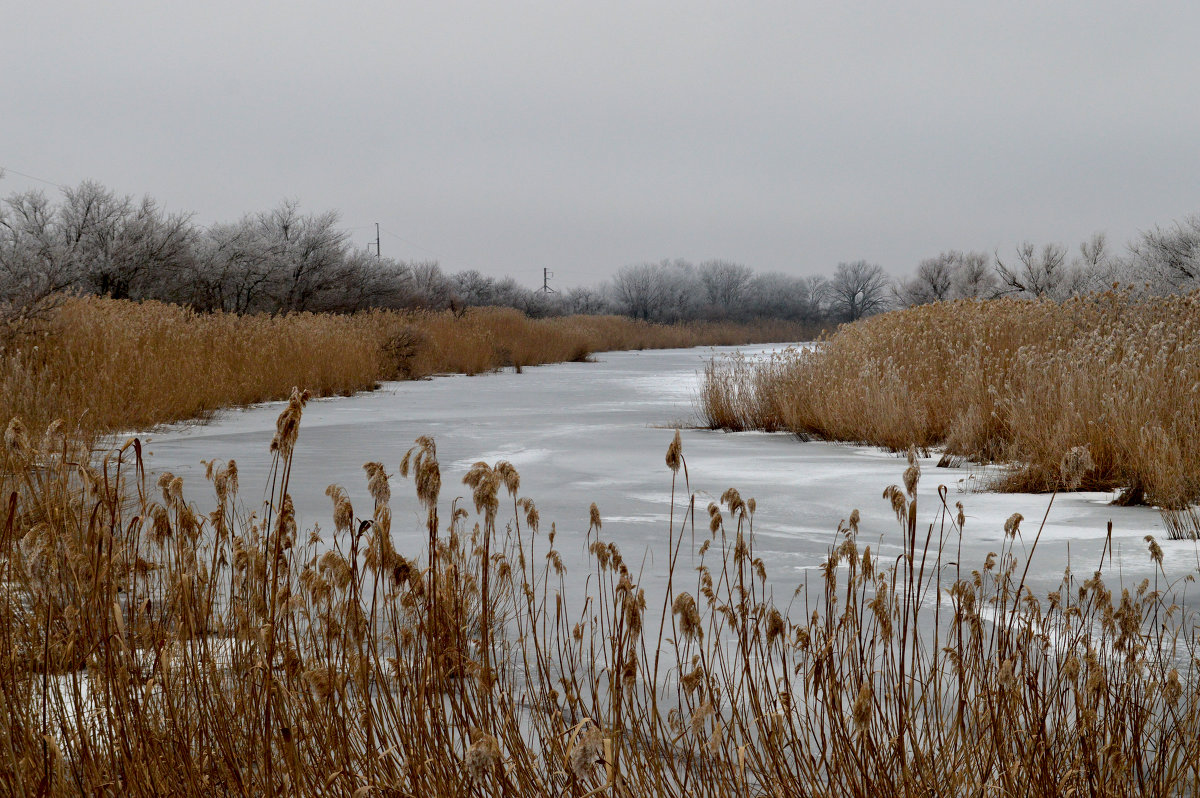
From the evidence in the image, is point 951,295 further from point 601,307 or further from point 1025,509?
point 1025,509

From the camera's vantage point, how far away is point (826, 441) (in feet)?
34.2

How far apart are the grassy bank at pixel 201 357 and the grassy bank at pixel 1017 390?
644cm

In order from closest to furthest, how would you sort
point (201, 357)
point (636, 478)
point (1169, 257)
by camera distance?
1. point (636, 478)
2. point (201, 357)
3. point (1169, 257)

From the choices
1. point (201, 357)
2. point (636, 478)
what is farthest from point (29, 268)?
point (636, 478)

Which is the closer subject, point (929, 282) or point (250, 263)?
point (250, 263)

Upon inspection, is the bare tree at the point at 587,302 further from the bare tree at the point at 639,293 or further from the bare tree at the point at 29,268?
the bare tree at the point at 29,268

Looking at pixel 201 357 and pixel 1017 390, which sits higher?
pixel 201 357

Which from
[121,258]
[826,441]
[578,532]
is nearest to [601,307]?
[121,258]

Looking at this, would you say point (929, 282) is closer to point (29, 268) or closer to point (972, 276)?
point (972, 276)

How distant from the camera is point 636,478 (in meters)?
7.84

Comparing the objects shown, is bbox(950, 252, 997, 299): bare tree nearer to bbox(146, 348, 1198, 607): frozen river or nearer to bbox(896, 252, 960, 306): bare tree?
bbox(896, 252, 960, 306): bare tree

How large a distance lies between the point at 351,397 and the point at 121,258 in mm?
14930

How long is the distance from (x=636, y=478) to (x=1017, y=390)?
14.1 feet

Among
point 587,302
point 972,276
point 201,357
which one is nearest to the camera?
point 201,357
